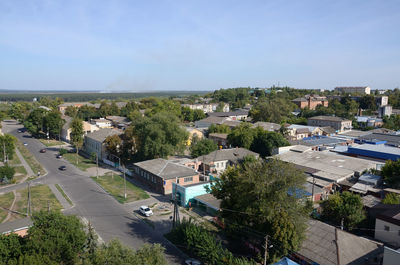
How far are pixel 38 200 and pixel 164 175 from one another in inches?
479

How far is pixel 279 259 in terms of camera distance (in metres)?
16.4

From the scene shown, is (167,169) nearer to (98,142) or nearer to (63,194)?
(63,194)

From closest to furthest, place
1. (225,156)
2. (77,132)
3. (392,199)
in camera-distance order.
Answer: (392,199) < (225,156) < (77,132)

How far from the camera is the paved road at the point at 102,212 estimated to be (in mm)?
19922

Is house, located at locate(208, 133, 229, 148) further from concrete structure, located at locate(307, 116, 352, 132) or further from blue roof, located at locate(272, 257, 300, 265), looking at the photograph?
blue roof, located at locate(272, 257, 300, 265)

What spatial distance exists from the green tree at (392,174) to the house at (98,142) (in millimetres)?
36515

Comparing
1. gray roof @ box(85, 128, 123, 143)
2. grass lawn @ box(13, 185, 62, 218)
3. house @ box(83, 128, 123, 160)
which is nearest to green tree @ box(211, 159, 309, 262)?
grass lawn @ box(13, 185, 62, 218)

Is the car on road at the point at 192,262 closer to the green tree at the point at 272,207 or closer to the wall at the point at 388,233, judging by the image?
the green tree at the point at 272,207

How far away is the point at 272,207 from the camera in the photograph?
1614cm

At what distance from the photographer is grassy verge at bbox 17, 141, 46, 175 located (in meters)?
37.9

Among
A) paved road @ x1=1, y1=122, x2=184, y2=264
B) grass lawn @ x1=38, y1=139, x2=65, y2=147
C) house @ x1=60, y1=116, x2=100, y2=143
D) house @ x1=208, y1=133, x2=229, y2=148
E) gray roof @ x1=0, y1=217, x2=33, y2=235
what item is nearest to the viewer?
gray roof @ x1=0, y1=217, x2=33, y2=235

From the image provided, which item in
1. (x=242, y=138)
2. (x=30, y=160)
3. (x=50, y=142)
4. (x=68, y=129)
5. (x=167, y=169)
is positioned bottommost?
(x=30, y=160)

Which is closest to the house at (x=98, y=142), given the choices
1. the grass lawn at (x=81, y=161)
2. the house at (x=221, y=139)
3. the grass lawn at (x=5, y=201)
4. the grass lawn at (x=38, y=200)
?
the grass lawn at (x=81, y=161)

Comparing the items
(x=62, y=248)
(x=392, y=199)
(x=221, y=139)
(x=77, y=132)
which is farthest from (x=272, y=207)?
(x=77, y=132)
